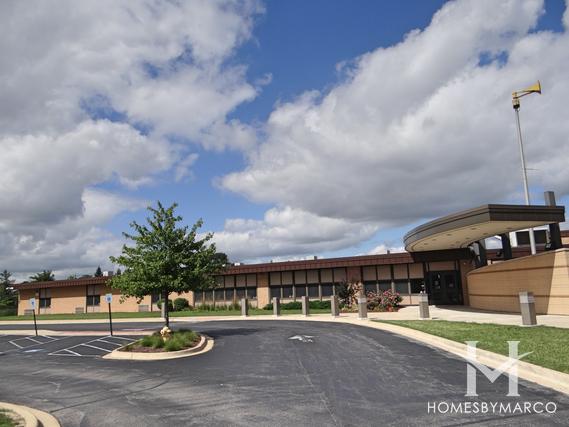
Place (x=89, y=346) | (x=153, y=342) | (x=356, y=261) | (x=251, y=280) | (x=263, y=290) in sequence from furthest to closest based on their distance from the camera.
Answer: (x=251, y=280) < (x=263, y=290) < (x=356, y=261) < (x=89, y=346) < (x=153, y=342)

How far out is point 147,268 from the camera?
752 inches

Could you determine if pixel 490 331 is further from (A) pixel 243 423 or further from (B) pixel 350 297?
(B) pixel 350 297

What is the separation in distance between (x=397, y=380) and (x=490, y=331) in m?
7.73

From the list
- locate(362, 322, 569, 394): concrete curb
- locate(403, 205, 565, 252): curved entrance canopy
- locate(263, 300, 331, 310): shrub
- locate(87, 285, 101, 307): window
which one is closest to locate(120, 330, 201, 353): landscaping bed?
locate(362, 322, 569, 394): concrete curb

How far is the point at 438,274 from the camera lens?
36406 mm

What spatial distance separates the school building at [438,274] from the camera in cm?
2098

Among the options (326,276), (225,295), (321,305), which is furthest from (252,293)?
(321,305)

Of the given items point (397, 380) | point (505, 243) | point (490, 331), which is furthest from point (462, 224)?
point (397, 380)

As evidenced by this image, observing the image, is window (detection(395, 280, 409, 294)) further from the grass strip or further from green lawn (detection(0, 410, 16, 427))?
green lawn (detection(0, 410, 16, 427))

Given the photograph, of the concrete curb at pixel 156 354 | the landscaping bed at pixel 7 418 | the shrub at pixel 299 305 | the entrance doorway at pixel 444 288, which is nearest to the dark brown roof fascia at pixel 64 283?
the shrub at pixel 299 305

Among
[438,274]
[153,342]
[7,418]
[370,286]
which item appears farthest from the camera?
[370,286]

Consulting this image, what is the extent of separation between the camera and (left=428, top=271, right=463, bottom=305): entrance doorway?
116 ft

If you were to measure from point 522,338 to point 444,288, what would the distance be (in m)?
22.7

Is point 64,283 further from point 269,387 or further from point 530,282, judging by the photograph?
point 269,387
